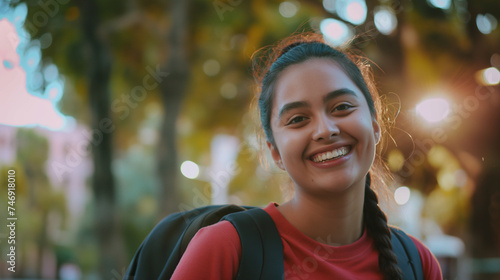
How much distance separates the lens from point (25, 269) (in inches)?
818

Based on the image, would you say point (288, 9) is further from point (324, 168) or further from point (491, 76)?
point (324, 168)

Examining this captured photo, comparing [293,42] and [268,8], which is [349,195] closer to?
[293,42]

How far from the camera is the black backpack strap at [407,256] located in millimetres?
1534

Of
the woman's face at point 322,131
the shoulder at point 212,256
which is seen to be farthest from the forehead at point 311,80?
the shoulder at point 212,256

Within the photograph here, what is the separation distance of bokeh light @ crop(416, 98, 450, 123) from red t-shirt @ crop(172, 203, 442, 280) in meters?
4.31

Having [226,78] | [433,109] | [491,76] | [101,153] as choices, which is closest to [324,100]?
[433,109]

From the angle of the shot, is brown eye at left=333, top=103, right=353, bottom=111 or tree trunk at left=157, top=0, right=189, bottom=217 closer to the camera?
brown eye at left=333, top=103, right=353, bottom=111

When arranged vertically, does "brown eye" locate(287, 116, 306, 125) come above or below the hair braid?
above

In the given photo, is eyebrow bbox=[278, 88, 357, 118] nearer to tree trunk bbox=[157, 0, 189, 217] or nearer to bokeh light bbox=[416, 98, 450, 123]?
bokeh light bbox=[416, 98, 450, 123]

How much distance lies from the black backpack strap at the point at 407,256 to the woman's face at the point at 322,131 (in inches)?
10.5

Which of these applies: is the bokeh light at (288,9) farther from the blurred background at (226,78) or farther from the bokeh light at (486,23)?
the bokeh light at (486,23)

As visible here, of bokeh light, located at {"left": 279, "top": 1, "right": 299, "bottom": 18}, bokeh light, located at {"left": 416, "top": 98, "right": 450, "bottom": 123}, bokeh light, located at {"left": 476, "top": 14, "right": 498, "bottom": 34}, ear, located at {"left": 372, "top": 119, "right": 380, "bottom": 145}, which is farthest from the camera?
bokeh light, located at {"left": 279, "top": 1, "right": 299, "bottom": 18}

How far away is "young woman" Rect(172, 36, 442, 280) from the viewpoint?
142cm

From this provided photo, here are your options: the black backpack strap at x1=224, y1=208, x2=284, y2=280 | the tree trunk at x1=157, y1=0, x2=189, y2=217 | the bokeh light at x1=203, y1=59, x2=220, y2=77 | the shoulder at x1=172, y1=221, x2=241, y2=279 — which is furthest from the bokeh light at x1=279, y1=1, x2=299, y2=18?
the shoulder at x1=172, y1=221, x2=241, y2=279
